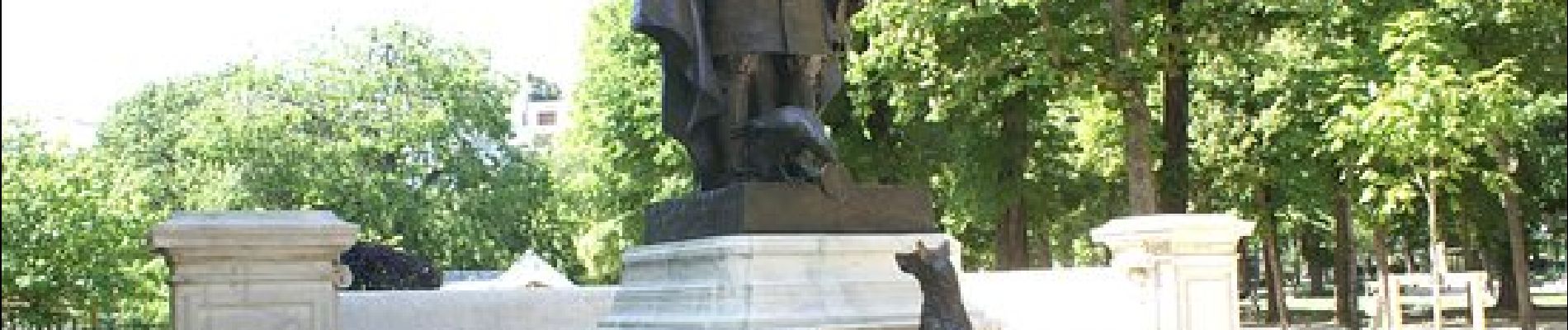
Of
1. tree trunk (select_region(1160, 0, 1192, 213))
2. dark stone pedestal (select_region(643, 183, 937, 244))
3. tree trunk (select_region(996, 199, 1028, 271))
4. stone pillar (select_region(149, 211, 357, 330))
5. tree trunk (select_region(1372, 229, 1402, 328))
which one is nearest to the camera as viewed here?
dark stone pedestal (select_region(643, 183, 937, 244))

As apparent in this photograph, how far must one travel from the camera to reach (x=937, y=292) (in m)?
5.96

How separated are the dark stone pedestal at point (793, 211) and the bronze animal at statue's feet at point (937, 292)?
174cm

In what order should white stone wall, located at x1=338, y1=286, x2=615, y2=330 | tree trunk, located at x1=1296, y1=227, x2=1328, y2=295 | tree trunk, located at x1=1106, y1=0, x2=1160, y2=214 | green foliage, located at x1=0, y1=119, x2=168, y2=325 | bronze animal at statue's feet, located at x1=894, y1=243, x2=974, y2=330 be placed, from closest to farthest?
1. bronze animal at statue's feet, located at x1=894, y1=243, x2=974, y2=330
2. white stone wall, located at x1=338, y1=286, x2=615, y2=330
3. tree trunk, located at x1=1106, y1=0, x2=1160, y2=214
4. green foliage, located at x1=0, y1=119, x2=168, y2=325
5. tree trunk, located at x1=1296, y1=227, x2=1328, y2=295

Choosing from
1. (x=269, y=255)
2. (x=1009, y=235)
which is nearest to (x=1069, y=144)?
(x=1009, y=235)

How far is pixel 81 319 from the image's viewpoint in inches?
1187

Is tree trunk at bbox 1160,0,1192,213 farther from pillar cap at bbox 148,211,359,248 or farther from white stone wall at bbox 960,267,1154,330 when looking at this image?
pillar cap at bbox 148,211,359,248

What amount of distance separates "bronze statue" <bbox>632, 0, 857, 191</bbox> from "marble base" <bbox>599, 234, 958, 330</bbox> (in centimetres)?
48

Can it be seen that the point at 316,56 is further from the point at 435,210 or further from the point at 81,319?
the point at 81,319

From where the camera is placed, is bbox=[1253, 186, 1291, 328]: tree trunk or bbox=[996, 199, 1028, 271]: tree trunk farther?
bbox=[1253, 186, 1291, 328]: tree trunk

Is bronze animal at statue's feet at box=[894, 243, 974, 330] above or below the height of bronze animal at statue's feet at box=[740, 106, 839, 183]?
below

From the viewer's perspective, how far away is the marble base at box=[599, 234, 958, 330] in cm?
745

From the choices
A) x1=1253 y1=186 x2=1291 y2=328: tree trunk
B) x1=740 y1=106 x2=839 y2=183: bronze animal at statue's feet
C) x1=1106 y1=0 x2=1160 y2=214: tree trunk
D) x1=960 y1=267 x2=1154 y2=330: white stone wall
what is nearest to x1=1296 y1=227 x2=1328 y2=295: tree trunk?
x1=1253 y1=186 x2=1291 y2=328: tree trunk

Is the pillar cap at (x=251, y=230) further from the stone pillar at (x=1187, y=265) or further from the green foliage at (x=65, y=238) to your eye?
the green foliage at (x=65, y=238)

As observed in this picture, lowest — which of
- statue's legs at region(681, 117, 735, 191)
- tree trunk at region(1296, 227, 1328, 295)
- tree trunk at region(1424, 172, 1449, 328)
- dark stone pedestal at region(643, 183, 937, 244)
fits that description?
tree trunk at region(1296, 227, 1328, 295)
